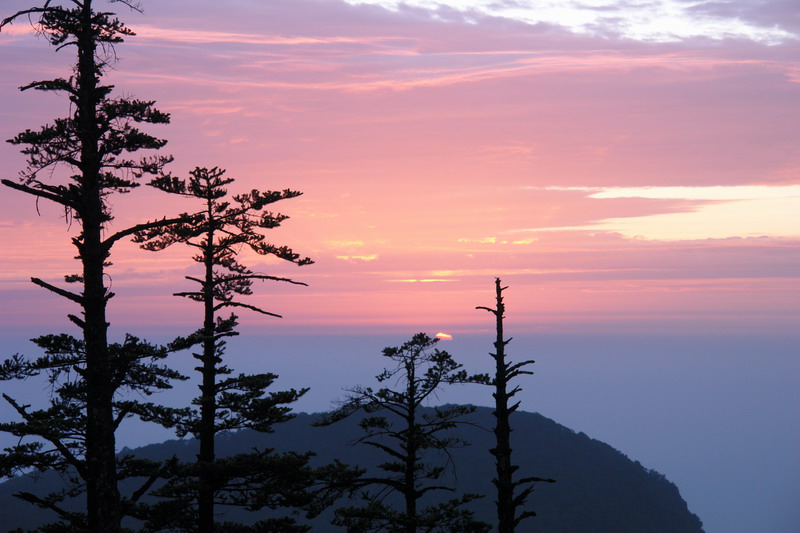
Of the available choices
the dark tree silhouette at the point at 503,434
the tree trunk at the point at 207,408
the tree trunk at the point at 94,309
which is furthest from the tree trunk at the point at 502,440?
the tree trunk at the point at 94,309

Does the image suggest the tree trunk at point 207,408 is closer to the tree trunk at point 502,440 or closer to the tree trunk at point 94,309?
the tree trunk at point 502,440

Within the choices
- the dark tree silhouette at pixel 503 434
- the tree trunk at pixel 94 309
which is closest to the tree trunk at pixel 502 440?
the dark tree silhouette at pixel 503 434

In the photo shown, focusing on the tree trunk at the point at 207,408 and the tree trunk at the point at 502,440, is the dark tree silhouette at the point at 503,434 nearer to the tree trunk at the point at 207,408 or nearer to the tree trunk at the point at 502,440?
the tree trunk at the point at 502,440

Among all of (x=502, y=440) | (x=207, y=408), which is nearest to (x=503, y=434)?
(x=502, y=440)

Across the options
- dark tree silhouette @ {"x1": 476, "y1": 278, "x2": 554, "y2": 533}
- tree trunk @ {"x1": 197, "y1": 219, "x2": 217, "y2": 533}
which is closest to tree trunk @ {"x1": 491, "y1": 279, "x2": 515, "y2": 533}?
dark tree silhouette @ {"x1": 476, "y1": 278, "x2": 554, "y2": 533}

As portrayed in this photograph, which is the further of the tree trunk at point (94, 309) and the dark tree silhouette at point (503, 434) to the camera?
the dark tree silhouette at point (503, 434)

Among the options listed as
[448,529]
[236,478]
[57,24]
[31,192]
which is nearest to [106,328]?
[31,192]

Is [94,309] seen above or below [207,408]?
above

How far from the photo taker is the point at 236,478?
34.5 m

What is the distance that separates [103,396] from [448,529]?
22.9m

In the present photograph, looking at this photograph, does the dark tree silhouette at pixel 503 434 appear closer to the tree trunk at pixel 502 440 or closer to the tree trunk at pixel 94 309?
the tree trunk at pixel 502 440

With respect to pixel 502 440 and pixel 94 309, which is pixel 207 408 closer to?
pixel 502 440

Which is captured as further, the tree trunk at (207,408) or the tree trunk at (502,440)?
the tree trunk at (207,408)

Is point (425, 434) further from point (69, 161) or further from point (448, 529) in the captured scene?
point (69, 161)
